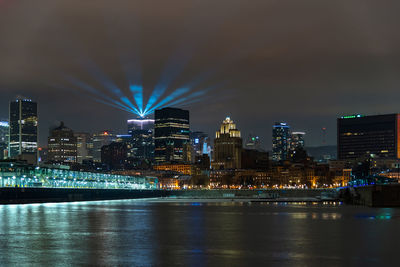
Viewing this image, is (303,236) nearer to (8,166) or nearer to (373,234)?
(373,234)

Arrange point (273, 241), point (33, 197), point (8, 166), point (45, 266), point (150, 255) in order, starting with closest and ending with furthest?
point (45, 266) < point (150, 255) < point (273, 241) < point (33, 197) < point (8, 166)

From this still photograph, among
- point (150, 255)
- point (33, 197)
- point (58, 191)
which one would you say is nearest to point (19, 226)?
point (150, 255)

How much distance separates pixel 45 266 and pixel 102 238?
46.9 feet

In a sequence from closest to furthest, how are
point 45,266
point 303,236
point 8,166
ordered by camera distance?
point 45,266 < point 303,236 < point 8,166

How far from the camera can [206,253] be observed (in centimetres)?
3503

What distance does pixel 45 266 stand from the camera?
29.6 m

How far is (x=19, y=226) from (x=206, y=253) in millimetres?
26068

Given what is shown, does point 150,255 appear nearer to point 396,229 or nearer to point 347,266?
point 347,266

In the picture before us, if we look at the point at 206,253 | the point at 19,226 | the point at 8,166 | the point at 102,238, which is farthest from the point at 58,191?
the point at 206,253

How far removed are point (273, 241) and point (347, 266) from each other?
41.7 ft

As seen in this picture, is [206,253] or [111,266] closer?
[111,266]

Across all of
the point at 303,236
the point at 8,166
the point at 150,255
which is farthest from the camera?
the point at 8,166

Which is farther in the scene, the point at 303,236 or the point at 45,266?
the point at 303,236

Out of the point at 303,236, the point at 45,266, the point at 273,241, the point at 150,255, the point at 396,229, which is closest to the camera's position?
the point at 45,266
